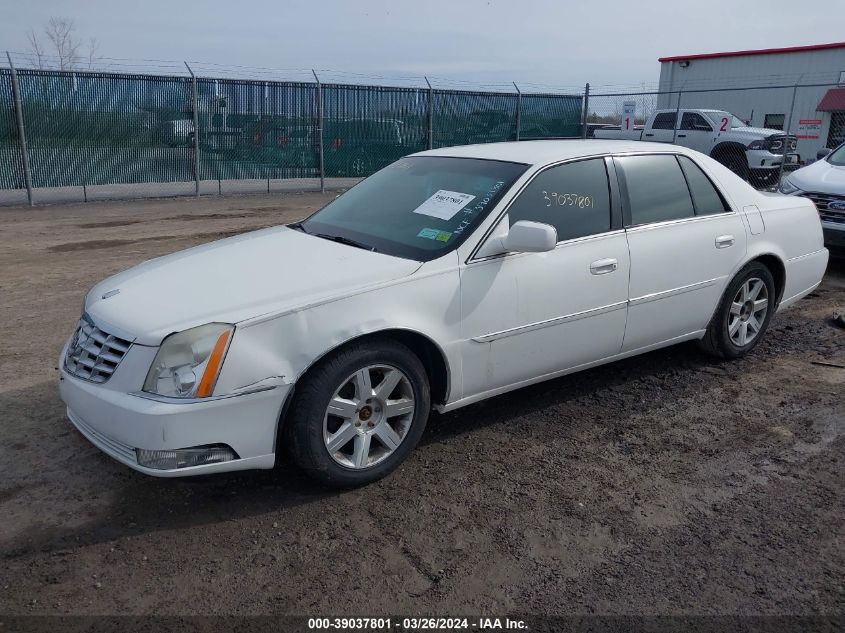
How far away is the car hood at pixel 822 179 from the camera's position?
8445 millimetres

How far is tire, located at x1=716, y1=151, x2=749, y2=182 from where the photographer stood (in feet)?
60.1

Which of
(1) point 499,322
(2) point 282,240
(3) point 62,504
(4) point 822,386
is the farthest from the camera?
(4) point 822,386

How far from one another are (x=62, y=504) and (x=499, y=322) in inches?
90.9

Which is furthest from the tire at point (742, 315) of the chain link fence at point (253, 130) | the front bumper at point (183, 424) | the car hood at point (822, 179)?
the chain link fence at point (253, 130)

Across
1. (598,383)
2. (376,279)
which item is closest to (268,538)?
(376,279)

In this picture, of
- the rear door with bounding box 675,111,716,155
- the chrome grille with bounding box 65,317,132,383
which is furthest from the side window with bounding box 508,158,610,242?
the rear door with bounding box 675,111,716,155

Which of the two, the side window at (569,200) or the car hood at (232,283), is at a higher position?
the side window at (569,200)

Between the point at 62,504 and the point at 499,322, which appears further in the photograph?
the point at 499,322

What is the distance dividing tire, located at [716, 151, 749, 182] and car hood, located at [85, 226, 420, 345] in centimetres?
1674

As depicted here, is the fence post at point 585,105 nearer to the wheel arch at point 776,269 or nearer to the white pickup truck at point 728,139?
the white pickup truck at point 728,139

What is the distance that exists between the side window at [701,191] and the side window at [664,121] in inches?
639

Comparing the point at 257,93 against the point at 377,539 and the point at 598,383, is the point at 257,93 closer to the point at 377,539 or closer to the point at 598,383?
the point at 598,383

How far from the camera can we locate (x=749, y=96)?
1182 inches

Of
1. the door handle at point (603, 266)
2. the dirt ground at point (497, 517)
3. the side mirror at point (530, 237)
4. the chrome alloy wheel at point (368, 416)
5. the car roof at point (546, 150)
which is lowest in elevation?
the dirt ground at point (497, 517)
